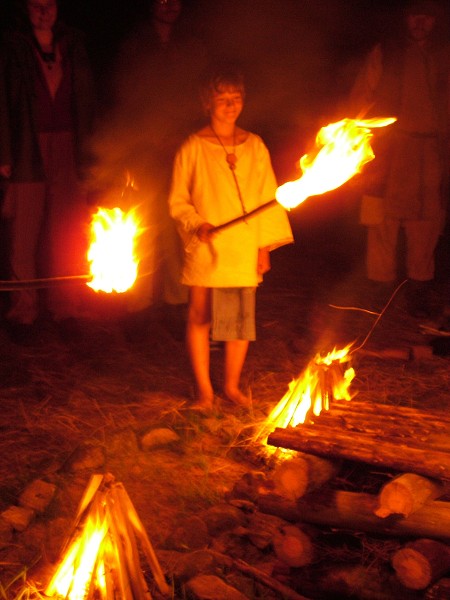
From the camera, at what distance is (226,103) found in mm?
4637

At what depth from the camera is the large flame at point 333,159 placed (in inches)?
148

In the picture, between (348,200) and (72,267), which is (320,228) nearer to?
(348,200)

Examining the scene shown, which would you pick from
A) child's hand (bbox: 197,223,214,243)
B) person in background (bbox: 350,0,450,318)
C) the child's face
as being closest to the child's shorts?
child's hand (bbox: 197,223,214,243)

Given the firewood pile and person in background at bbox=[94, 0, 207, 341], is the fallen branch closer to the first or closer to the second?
the firewood pile

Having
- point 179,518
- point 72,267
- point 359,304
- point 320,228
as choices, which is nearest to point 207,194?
point 179,518

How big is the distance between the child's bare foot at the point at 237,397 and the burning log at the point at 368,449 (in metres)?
1.34

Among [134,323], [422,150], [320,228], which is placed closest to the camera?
[134,323]

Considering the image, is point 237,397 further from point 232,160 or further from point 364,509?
point 364,509

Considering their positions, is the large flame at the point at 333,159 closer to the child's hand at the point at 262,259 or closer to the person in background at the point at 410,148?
the child's hand at the point at 262,259

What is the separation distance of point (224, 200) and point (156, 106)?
4.70 feet

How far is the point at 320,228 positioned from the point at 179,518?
7.08 meters

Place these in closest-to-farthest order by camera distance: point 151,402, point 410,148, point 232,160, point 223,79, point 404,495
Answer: point 404,495 < point 223,79 < point 232,160 < point 151,402 < point 410,148

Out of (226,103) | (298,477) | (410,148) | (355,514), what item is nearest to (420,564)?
(355,514)

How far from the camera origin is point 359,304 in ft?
24.5
